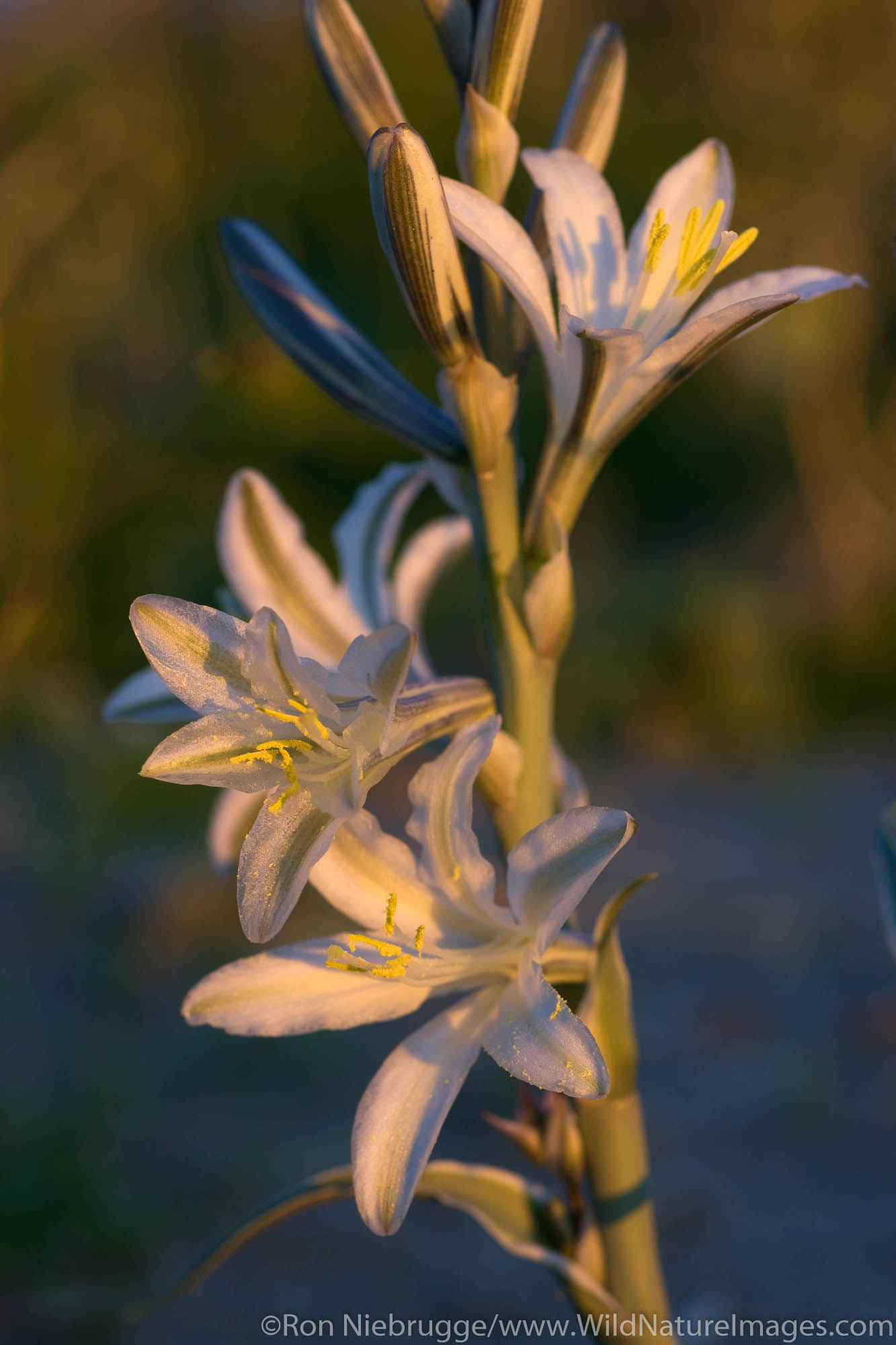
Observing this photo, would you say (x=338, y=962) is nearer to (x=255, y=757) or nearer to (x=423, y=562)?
(x=255, y=757)

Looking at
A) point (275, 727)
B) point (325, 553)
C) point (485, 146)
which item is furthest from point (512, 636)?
point (325, 553)

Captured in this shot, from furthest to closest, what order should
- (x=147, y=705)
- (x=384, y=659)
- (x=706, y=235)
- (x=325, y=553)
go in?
(x=325, y=553) < (x=147, y=705) < (x=706, y=235) < (x=384, y=659)

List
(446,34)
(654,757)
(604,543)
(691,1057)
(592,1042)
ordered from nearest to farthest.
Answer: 1. (592,1042)
2. (446,34)
3. (691,1057)
4. (654,757)
5. (604,543)

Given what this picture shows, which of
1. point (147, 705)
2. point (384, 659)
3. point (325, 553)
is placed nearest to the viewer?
point (384, 659)

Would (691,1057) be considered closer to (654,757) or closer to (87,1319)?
(87,1319)

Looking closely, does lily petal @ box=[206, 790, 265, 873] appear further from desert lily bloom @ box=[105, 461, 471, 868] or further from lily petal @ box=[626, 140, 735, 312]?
lily petal @ box=[626, 140, 735, 312]

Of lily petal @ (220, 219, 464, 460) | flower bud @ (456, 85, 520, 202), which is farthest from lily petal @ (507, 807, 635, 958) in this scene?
flower bud @ (456, 85, 520, 202)

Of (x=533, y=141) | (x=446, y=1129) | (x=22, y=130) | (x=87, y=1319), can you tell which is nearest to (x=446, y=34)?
(x=87, y=1319)
